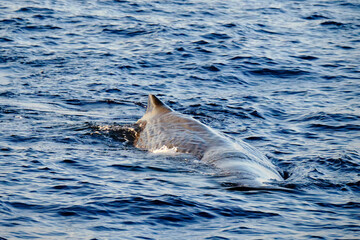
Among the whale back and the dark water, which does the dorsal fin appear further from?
the dark water

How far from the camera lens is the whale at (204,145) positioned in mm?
9242

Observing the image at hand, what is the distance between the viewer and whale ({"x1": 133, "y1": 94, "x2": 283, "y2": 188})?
9.24m

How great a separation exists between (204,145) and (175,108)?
4.67m

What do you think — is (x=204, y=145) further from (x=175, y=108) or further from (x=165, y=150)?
(x=175, y=108)

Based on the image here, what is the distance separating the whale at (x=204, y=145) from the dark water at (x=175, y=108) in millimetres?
267

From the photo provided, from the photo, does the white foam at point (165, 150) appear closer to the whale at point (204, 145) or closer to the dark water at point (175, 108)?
the whale at point (204, 145)

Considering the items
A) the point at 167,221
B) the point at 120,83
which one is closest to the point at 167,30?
the point at 120,83

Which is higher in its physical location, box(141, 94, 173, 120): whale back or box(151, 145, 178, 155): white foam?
box(141, 94, 173, 120): whale back

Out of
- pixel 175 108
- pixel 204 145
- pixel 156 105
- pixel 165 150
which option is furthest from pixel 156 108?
pixel 175 108

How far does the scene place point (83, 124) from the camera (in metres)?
13.0

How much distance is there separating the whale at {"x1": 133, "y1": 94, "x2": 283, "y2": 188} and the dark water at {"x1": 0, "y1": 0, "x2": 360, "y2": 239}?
0.27 meters

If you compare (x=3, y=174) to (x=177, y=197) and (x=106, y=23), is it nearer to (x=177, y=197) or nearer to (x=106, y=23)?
(x=177, y=197)

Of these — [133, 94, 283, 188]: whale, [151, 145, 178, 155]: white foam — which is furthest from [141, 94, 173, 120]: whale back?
[151, 145, 178, 155]: white foam

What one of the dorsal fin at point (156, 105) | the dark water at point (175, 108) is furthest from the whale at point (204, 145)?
the dark water at point (175, 108)
